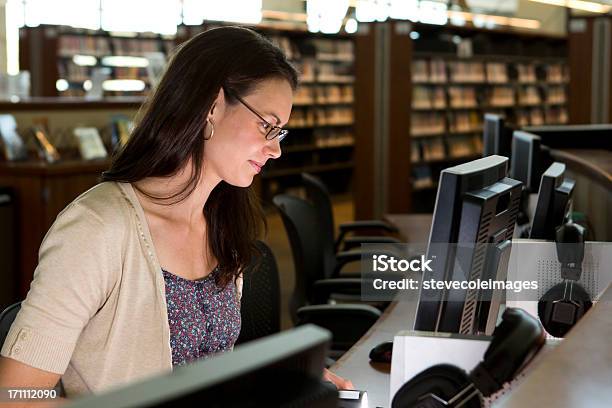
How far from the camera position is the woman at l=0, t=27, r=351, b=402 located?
59.0 inches

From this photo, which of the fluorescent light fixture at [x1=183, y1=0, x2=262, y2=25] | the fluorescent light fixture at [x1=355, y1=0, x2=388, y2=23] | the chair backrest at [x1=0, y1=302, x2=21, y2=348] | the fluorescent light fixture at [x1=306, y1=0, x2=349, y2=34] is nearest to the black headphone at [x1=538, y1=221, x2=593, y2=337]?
the chair backrest at [x1=0, y1=302, x2=21, y2=348]

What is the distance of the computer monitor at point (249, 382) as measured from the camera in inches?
21.5

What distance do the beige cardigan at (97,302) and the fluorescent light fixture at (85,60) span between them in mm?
9131

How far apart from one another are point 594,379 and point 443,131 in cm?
871

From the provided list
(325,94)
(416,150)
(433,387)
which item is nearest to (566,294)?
(433,387)

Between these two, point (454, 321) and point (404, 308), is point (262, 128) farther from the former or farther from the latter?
point (404, 308)

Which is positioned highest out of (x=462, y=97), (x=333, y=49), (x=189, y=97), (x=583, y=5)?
(x=583, y=5)

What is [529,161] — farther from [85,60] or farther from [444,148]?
[85,60]

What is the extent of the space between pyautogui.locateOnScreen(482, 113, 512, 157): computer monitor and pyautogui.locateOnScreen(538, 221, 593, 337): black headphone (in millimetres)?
1865

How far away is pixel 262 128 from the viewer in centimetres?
175

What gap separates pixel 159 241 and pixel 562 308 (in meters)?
0.85

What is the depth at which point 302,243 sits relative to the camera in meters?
3.50

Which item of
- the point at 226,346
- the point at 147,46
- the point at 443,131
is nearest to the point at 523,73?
the point at 443,131

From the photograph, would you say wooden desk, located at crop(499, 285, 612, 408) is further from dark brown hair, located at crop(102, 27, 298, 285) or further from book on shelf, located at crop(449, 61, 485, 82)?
book on shelf, located at crop(449, 61, 485, 82)
